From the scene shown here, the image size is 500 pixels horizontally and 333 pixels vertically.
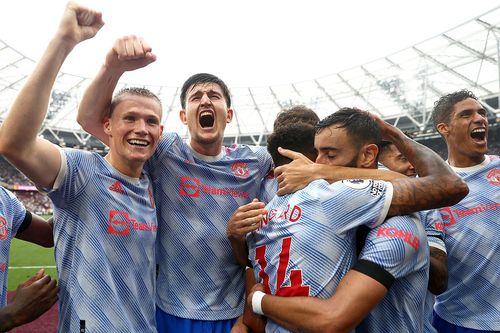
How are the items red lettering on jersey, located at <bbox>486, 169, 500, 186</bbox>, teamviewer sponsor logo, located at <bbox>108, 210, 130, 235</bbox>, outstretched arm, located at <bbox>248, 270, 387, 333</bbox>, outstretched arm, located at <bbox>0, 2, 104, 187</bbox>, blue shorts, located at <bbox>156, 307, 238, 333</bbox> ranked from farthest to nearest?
red lettering on jersey, located at <bbox>486, 169, 500, 186</bbox>, blue shorts, located at <bbox>156, 307, 238, 333</bbox>, teamviewer sponsor logo, located at <bbox>108, 210, 130, 235</bbox>, outstretched arm, located at <bbox>0, 2, 104, 187</bbox>, outstretched arm, located at <bbox>248, 270, 387, 333</bbox>

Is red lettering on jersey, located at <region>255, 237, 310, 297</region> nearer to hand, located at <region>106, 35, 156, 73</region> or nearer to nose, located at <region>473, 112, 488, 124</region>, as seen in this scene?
hand, located at <region>106, 35, 156, 73</region>

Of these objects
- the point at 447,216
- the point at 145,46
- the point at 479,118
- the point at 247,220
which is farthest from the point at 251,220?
the point at 479,118

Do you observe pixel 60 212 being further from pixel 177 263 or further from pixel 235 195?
pixel 235 195

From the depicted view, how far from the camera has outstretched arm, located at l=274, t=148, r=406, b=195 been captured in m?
2.11

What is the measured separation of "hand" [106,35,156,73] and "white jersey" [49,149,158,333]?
605mm

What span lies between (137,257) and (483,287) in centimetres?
269

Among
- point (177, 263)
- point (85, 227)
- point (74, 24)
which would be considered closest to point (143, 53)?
point (74, 24)

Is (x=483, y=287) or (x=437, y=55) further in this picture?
(x=437, y=55)

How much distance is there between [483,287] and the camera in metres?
3.01

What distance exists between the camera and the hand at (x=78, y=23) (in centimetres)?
196

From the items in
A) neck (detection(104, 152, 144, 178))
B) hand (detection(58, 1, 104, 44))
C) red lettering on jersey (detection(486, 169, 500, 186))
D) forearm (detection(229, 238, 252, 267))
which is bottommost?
forearm (detection(229, 238, 252, 267))

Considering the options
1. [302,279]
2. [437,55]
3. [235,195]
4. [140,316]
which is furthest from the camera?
[437,55]

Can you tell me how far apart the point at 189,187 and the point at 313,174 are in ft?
3.68

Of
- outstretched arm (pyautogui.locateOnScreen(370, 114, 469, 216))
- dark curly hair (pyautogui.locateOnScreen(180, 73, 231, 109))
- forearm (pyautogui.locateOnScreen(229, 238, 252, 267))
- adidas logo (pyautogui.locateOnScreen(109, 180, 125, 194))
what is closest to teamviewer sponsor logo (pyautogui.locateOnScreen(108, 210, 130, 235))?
adidas logo (pyautogui.locateOnScreen(109, 180, 125, 194))
